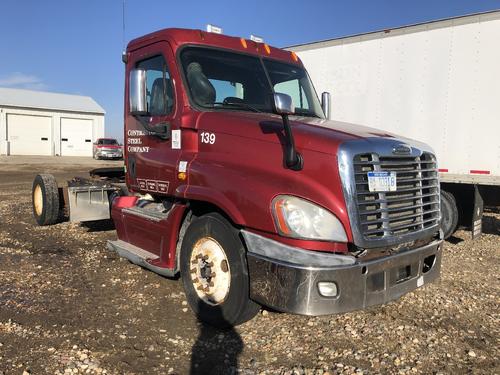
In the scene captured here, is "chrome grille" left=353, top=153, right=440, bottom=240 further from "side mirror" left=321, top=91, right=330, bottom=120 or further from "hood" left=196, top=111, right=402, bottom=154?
"side mirror" left=321, top=91, right=330, bottom=120

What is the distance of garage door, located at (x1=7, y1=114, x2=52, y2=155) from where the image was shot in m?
39.9

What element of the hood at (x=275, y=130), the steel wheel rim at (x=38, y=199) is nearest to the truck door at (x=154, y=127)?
the hood at (x=275, y=130)

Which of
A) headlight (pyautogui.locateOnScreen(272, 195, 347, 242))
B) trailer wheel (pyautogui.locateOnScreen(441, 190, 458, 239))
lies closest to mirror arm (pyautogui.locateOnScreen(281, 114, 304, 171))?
headlight (pyautogui.locateOnScreen(272, 195, 347, 242))

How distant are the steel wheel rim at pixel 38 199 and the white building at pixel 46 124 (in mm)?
34230

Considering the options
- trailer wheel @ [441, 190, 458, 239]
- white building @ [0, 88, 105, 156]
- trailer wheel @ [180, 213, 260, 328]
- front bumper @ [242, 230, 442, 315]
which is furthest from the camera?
white building @ [0, 88, 105, 156]

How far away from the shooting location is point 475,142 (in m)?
7.71

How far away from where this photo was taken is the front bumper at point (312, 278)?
10.9 feet

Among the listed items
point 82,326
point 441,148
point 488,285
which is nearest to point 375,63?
point 441,148

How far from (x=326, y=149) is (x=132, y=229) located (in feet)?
8.89

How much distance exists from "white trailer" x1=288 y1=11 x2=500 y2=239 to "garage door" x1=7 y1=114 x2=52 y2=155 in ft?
123

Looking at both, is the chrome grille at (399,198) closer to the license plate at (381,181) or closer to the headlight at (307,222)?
the license plate at (381,181)

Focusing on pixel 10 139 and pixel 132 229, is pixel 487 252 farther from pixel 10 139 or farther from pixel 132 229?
pixel 10 139

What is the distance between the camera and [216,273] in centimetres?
402

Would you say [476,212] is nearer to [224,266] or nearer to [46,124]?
[224,266]
